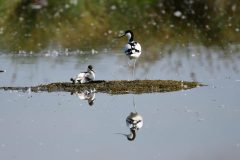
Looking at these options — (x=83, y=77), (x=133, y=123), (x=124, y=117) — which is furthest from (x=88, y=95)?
(x=133, y=123)

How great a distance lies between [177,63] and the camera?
2322cm

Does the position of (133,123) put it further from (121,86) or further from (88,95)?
(121,86)

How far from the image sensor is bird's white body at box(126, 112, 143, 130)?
49.4 feet

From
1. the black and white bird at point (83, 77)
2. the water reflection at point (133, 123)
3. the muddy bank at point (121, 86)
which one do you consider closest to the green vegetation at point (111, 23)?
the black and white bird at point (83, 77)

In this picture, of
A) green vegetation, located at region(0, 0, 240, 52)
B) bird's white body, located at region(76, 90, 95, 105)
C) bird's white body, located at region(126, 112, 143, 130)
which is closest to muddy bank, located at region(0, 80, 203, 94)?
bird's white body, located at region(76, 90, 95, 105)

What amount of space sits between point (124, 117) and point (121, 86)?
318cm

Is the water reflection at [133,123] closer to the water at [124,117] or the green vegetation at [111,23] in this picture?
the water at [124,117]

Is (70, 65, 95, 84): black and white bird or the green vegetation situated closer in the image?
(70, 65, 95, 84): black and white bird

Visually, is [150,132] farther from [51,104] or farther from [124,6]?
[124,6]

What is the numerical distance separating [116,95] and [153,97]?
944 mm

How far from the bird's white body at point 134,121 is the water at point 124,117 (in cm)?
12

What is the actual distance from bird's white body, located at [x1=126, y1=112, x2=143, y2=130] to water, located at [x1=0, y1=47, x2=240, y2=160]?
4.9 inches

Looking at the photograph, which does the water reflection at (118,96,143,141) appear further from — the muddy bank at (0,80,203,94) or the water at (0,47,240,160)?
the muddy bank at (0,80,203,94)

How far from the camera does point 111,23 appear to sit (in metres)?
32.7
